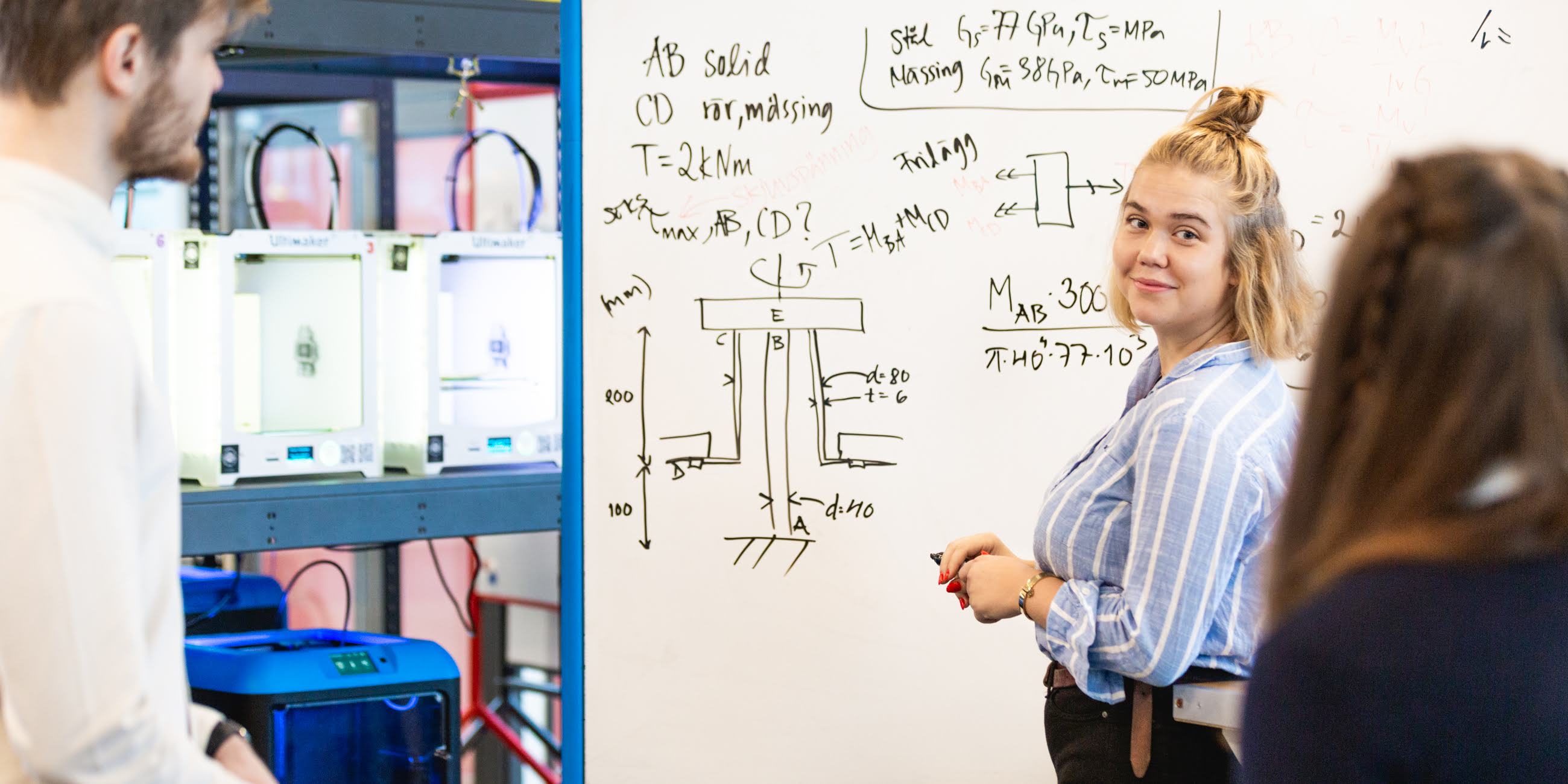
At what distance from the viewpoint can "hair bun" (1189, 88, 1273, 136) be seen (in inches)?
55.9

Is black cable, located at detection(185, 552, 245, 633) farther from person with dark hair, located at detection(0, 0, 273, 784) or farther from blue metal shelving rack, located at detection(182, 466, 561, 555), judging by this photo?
person with dark hair, located at detection(0, 0, 273, 784)

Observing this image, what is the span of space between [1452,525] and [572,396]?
1439 millimetres

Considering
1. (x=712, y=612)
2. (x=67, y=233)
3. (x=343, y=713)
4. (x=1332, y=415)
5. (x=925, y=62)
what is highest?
(x=925, y=62)

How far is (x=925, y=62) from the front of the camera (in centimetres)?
197

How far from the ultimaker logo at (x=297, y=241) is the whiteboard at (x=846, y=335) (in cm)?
40

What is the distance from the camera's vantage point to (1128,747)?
1.34m

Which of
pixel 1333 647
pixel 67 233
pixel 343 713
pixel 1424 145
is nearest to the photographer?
pixel 1333 647

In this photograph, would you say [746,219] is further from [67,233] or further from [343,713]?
[67,233]

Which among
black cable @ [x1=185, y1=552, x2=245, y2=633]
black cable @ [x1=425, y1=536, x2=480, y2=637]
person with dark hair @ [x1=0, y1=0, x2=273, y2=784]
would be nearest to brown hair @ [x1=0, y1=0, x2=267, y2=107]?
person with dark hair @ [x1=0, y1=0, x2=273, y2=784]

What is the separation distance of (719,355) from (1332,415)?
1295 mm

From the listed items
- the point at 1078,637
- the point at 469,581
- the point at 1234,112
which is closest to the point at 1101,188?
the point at 1234,112

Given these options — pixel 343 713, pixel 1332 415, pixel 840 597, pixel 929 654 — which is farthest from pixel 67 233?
pixel 929 654

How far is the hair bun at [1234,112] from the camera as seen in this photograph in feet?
4.66

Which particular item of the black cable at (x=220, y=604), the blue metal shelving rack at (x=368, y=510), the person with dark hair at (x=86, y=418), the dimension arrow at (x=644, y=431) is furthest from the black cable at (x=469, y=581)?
the person with dark hair at (x=86, y=418)
